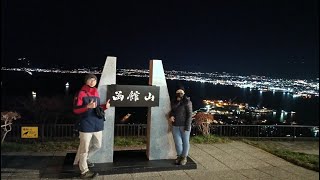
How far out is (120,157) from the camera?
21.7 feet

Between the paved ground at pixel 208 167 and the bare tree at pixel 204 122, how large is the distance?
210 cm

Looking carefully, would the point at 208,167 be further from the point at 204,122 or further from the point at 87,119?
the point at 204,122

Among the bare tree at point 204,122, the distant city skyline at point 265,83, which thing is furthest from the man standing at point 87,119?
the distant city skyline at point 265,83

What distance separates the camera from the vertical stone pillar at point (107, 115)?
6.10 m

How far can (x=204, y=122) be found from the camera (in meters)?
9.98

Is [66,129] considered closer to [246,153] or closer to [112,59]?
[112,59]

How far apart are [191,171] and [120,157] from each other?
66.5 inches

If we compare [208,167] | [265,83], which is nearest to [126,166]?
[208,167]

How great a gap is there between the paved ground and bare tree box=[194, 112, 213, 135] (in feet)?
6.89

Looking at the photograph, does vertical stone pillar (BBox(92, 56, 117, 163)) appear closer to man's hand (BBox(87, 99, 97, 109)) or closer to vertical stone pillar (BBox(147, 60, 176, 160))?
man's hand (BBox(87, 99, 97, 109))

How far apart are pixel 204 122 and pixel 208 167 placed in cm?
362

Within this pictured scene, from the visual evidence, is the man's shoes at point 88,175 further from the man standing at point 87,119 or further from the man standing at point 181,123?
the man standing at point 181,123

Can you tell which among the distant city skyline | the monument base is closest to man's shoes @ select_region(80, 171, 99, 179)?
the monument base

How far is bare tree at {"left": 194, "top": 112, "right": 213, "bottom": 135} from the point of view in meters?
9.94
